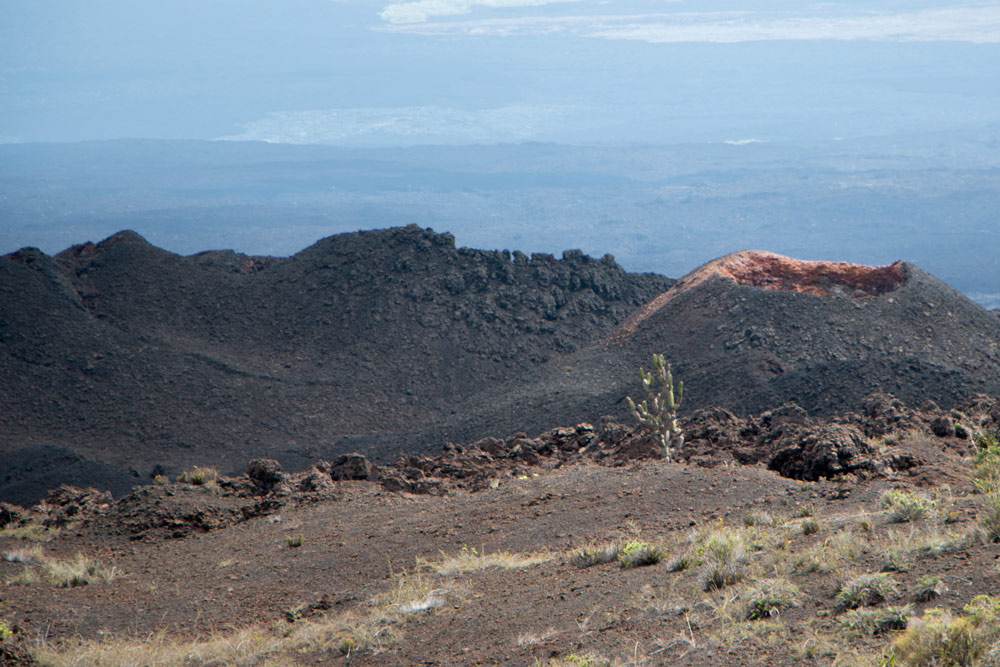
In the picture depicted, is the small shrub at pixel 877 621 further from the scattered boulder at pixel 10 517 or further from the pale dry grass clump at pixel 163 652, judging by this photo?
the scattered boulder at pixel 10 517

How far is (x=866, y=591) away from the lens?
→ 500cm

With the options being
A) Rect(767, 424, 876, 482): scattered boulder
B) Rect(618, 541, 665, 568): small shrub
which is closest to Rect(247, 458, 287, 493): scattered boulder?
Rect(767, 424, 876, 482): scattered boulder

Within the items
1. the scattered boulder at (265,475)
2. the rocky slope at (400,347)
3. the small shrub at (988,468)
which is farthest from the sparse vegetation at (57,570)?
the small shrub at (988,468)

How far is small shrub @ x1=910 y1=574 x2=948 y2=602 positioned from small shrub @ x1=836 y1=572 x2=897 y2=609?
4.6 inches

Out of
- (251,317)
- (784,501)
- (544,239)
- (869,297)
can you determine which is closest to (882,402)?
(784,501)

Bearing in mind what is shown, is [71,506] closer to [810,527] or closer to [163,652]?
[163,652]

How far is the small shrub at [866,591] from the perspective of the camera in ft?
16.3

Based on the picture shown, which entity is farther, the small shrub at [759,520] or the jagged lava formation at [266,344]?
the jagged lava formation at [266,344]

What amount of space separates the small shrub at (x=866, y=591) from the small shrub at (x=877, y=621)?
188 mm

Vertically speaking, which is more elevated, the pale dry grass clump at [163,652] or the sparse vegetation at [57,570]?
the pale dry grass clump at [163,652]

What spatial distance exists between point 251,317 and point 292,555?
714 inches

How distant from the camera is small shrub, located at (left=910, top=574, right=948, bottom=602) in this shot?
485 centimetres

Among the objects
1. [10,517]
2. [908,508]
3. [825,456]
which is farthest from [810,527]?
[10,517]

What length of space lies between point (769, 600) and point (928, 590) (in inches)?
33.4
